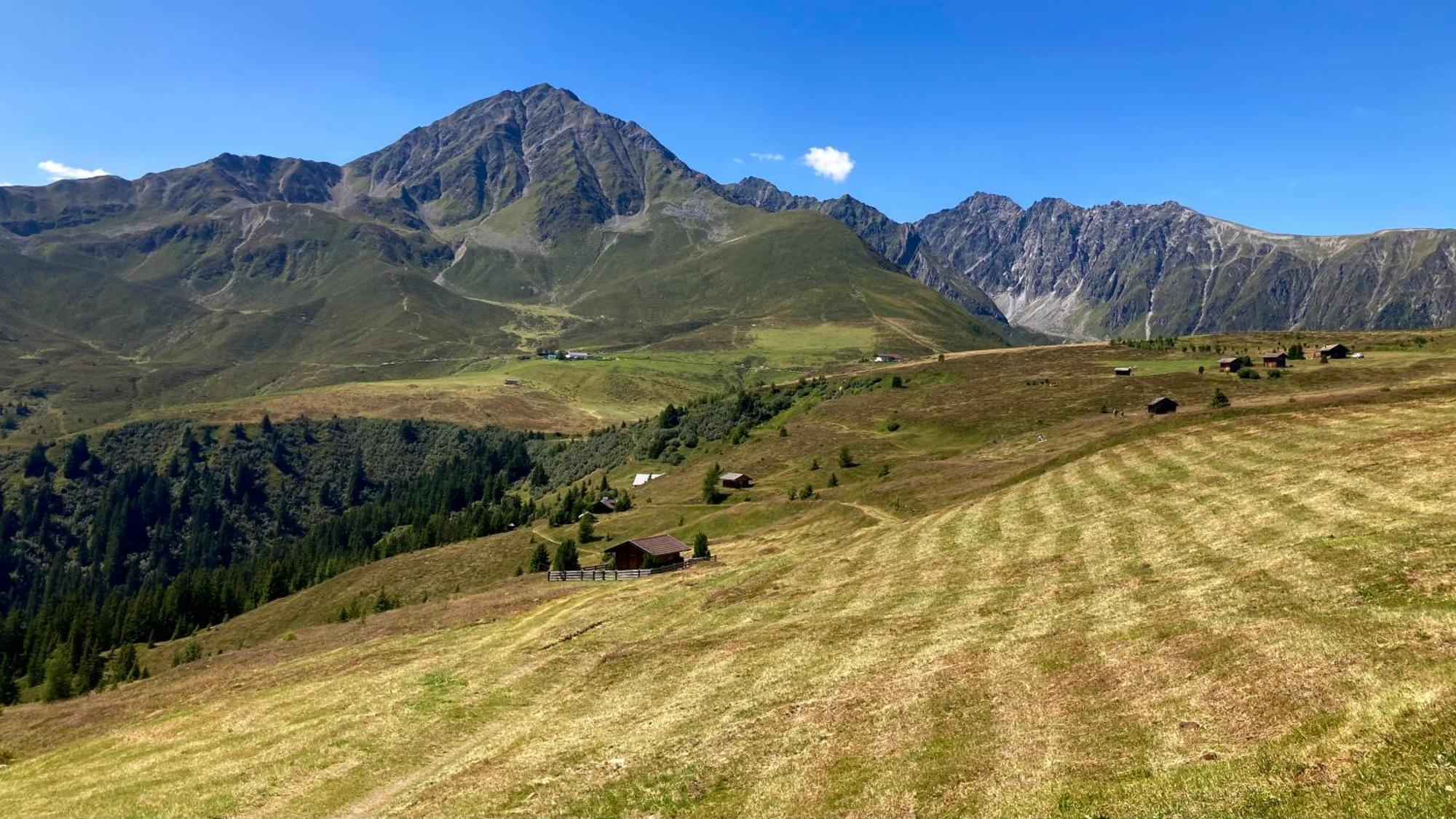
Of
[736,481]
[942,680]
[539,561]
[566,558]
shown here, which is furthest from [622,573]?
[942,680]

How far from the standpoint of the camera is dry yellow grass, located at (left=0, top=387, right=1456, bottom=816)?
18719 millimetres

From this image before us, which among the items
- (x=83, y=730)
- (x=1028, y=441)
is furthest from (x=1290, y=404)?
(x=83, y=730)

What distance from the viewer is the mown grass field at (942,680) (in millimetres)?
18984

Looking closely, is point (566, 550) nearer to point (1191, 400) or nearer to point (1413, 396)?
point (1413, 396)

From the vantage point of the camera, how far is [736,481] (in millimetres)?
136125

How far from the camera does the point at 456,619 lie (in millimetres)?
66000

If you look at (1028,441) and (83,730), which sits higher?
(1028,441)

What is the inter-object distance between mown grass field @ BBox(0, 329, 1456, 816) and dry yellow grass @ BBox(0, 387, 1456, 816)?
0.47ft

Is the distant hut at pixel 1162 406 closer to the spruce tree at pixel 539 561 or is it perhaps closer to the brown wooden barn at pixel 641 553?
the brown wooden barn at pixel 641 553

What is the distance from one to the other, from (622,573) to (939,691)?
60.7m

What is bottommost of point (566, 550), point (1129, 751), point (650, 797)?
point (566, 550)

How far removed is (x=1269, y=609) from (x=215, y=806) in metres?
37.0

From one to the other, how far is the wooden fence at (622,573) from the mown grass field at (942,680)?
6.97 m

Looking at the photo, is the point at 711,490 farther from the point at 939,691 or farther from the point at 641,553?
the point at 939,691
